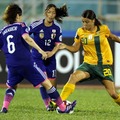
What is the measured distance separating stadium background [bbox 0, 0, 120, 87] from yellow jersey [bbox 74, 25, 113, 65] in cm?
681

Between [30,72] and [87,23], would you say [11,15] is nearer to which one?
[30,72]

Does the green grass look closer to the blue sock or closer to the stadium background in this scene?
the blue sock

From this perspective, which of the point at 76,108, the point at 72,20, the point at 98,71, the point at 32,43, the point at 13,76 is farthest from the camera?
the point at 72,20

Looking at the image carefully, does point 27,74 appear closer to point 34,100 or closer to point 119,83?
point 34,100

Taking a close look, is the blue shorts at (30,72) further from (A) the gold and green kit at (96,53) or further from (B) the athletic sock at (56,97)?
(A) the gold and green kit at (96,53)

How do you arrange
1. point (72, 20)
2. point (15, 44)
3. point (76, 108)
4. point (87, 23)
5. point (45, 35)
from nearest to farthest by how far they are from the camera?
point (15, 44)
point (87, 23)
point (45, 35)
point (76, 108)
point (72, 20)

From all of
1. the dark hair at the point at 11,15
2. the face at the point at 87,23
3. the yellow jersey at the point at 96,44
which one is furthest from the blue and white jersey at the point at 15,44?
the yellow jersey at the point at 96,44

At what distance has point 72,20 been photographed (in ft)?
70.6

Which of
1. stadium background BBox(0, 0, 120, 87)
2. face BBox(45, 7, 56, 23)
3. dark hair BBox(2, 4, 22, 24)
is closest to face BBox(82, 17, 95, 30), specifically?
face BBox(45, 7, 56, 23)

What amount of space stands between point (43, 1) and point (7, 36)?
11.7m

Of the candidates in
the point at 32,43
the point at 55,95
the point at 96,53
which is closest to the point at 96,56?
the point at 96,53

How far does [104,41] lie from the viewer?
11562mm

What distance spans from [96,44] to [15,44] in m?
1.69

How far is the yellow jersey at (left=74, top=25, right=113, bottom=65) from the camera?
11500 millimetres
